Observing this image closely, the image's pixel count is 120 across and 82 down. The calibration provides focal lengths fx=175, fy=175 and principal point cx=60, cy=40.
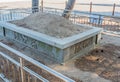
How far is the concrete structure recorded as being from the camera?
15.3 ft

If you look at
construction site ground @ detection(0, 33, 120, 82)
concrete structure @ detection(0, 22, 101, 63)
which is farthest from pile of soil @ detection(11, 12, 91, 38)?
construction site ground @ detection(0, 33, 120, 82)

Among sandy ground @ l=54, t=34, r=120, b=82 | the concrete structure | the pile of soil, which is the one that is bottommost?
sandy ground @ l=54, t=34, r=120, b=82

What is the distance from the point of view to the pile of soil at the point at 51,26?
530 cm

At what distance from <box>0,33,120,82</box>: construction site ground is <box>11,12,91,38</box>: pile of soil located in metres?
0.79

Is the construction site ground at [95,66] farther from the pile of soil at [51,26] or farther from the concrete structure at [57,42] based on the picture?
the pile of soil at [51,26]

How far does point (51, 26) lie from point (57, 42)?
1.04 meters

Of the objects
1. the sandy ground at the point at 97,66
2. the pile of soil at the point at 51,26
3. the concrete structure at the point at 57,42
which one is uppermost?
the pile of soil at the point at 51,26

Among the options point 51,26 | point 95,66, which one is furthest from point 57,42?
point 95,66

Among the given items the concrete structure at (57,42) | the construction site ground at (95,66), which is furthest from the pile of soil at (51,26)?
the construction site ground at (95,66)

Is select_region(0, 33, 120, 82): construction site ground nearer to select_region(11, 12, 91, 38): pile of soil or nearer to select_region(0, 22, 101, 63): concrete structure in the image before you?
select_region(0, 22, 101, 63): concrete structure

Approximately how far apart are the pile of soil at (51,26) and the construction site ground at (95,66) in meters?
0.79

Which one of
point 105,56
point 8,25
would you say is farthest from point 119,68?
point 8,25

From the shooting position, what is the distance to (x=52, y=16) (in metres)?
5.92

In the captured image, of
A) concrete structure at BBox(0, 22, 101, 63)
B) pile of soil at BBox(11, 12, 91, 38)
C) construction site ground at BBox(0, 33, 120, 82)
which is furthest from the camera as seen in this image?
pile of soil at BBox(11, 12, 91, 38)
